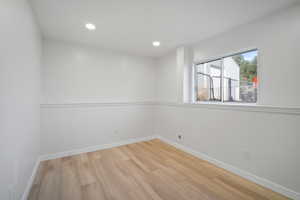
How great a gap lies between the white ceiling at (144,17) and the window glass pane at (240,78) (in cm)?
57

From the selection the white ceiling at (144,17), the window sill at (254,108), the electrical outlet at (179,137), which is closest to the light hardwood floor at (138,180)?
the electrical outlet at (179,137)

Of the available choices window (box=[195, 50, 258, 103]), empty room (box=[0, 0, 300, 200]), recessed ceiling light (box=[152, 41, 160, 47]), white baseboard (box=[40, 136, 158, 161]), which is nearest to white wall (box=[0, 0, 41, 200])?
empty room (box=[0, 0, 300, 200])

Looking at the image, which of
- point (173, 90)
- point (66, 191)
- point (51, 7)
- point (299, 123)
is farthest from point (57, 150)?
point (299, 123)

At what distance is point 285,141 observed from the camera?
5.20ft

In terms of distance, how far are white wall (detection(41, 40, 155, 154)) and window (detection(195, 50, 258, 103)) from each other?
5.09ft

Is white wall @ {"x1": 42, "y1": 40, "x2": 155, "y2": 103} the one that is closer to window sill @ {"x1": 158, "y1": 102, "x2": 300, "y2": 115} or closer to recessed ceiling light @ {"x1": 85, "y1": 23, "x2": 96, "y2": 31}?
recessed ceiling light @ {"x1": 85, "y1": 23, "x2": 96, "y2": 31}

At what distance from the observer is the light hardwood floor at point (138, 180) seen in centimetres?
158

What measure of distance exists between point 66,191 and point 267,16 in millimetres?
3693

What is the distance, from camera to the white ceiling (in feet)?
5.27

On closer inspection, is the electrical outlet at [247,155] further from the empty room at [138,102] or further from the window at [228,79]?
the window at [228,79]

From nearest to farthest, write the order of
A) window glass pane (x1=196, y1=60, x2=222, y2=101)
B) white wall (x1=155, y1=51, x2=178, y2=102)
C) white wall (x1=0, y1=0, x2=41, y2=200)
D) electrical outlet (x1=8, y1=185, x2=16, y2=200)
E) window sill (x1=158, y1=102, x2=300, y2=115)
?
white wall (x1=0, y1=0, x2=41, y2=200) < electrical outlet (x1=8, y1=185, x2=16, y2=200) < window sill (x1=158, y1=102, x2=300, y2=115) < window glass pane (x1=196, y1=60, x2=222, y2=101) < white wall (x1=155, y1=51, x2=178, y2=102)

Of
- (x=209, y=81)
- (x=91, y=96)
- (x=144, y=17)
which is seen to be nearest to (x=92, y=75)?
(x=91, y=96)

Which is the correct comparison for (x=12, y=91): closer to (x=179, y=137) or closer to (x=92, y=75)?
(x=92, y=75)

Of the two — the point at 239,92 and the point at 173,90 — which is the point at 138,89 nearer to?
the point at 173,90
